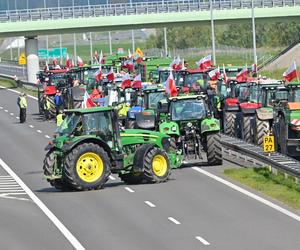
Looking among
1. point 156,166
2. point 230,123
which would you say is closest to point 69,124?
point 156,166

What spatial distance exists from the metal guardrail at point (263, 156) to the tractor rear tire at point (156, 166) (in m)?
2.74

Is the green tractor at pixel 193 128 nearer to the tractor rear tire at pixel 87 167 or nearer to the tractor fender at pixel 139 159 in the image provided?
the tractor fender at pixel 139 159

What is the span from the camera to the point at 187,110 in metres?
34.4

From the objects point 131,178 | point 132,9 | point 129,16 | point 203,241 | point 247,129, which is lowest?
point 203,241

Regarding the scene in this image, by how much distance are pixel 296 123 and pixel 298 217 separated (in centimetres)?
867

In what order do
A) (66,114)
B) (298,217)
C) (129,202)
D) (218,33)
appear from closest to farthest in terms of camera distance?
1. (298,217)
2. (129,202)
3. (66,114)
4. (218,33)

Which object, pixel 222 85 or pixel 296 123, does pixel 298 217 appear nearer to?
pixel 296 123

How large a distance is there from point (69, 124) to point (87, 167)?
125cm

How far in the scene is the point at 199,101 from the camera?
34531 millimetres

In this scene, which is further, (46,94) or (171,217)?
(46,94)

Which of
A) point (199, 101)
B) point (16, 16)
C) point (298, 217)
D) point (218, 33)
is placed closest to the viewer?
point (298, 217)

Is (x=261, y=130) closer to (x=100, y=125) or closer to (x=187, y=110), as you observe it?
(x=187, y=110)

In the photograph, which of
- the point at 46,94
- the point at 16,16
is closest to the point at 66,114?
the point at 46,94

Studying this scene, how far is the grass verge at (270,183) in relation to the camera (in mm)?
27077
